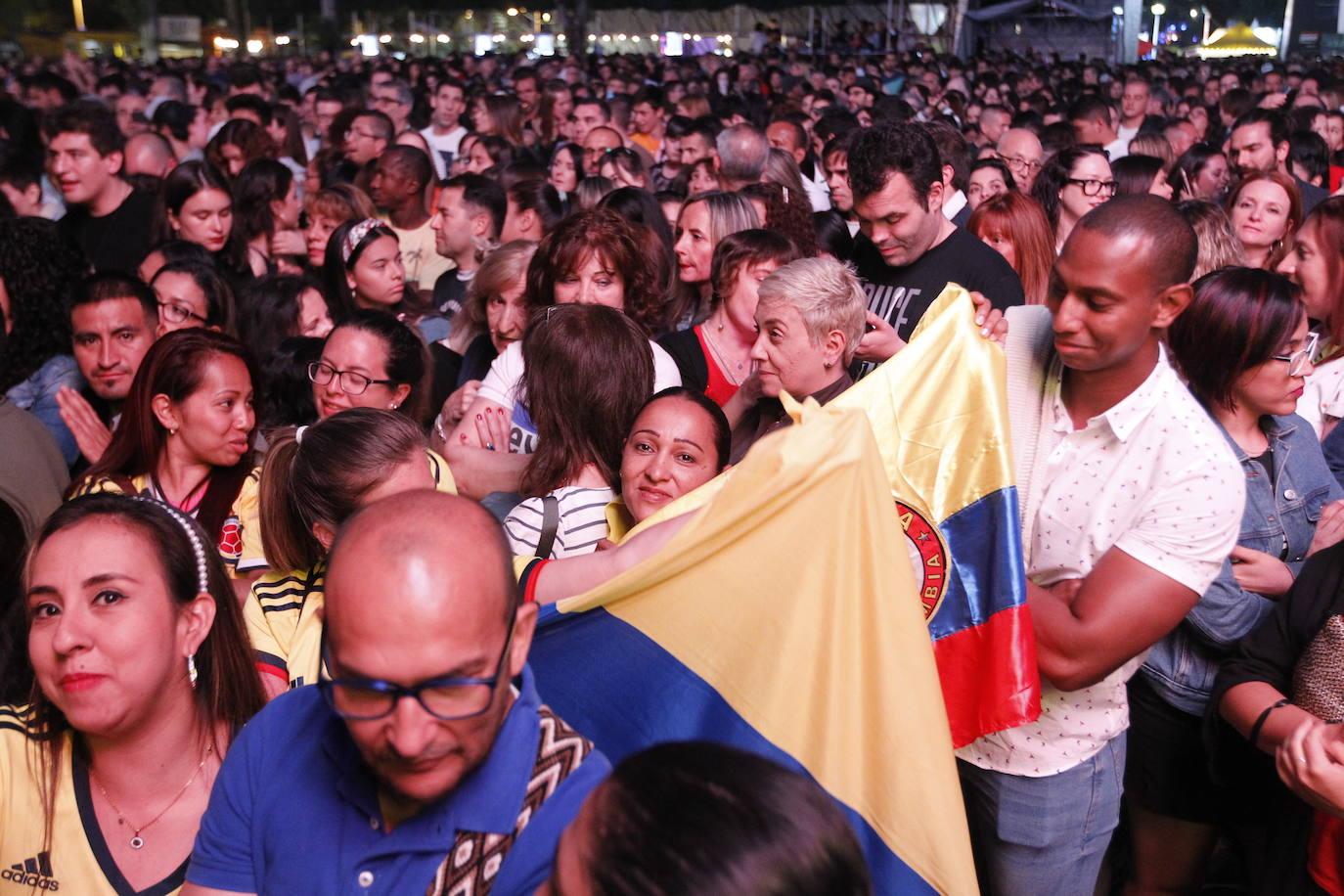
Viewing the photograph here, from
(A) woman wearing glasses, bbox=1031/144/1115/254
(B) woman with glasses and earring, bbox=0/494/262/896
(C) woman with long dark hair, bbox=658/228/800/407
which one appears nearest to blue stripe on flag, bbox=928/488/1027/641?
(B) woman with glasses and earring, bbox=0/494/262/896

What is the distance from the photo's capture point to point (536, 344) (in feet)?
10.9

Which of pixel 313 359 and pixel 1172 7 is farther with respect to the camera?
pixel 1172 7

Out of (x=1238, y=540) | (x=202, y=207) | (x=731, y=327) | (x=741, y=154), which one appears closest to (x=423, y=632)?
(x=1238, y=540)

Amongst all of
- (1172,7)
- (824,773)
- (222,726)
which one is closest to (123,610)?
(222,726)

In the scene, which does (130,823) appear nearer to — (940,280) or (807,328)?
(807,328)

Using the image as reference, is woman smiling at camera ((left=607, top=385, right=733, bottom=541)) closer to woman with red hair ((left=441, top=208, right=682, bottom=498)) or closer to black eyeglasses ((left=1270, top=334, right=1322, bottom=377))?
woman with red hair ((left=441, top=208, right=682, bottom=498))

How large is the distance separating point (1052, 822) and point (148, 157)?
7220mm

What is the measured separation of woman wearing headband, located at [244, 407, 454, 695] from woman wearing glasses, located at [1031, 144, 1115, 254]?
4091 mm

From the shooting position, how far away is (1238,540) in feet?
10.2

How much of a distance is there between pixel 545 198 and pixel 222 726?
14.2 feet

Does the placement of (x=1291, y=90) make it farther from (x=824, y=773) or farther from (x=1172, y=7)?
(x=1172, y=7)

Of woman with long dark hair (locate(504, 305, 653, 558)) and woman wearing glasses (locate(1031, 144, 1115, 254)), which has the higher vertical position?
woman wearing glasses (locate(1031, 144, 1115, 254))

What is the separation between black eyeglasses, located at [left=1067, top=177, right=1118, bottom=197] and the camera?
5875mm

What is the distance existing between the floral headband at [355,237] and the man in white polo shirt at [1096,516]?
340cm
